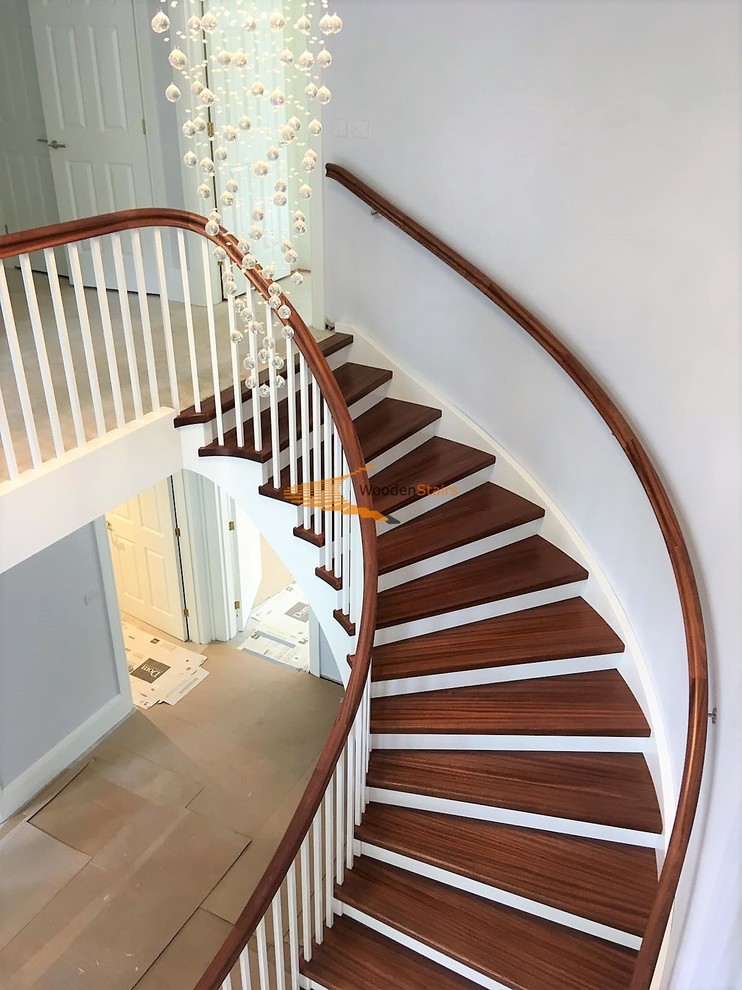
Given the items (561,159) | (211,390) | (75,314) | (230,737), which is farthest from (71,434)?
(230,737)

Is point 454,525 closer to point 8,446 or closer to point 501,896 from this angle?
point 501,896

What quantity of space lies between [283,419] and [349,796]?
67.1 inches

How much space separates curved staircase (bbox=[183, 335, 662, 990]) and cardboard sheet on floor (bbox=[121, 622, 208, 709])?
293 centimetres

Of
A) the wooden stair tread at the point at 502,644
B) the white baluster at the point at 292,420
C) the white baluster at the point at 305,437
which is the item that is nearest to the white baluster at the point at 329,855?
the wooden stair tread at the point at 502,644

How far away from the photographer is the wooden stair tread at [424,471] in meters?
3.67

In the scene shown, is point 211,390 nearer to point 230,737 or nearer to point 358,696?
point 358,696

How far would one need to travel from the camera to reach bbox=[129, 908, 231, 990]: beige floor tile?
3.70 m

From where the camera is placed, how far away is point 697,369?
8.19 ft

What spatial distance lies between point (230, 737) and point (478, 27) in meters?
4.41

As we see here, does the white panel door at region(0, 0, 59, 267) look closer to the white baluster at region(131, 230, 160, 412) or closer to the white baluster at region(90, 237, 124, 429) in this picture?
the white baluster at region(131, 230, 160, 412)

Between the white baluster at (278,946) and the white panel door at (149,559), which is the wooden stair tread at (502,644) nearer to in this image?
the white baluster at (278,946)

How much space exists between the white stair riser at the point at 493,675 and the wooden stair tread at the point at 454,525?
492 mm

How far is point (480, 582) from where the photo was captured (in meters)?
3.45

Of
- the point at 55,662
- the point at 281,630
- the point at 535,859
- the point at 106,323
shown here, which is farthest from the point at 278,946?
the point at 281,630
